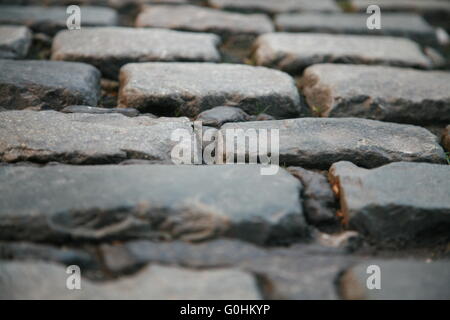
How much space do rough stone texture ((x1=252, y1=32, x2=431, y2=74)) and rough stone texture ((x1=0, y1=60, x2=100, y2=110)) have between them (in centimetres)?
80

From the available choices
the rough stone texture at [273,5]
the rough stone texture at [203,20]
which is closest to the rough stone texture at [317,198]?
the rough stone texture at [203,20]

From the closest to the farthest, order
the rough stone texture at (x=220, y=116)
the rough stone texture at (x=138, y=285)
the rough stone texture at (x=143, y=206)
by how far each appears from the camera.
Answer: the rough stone texture at (x=138, y=285), the rough stone texture at (x=143, y=206), the rough stone texture at (x=220, y=116)

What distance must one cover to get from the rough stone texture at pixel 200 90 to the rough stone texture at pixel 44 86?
0.44 ft

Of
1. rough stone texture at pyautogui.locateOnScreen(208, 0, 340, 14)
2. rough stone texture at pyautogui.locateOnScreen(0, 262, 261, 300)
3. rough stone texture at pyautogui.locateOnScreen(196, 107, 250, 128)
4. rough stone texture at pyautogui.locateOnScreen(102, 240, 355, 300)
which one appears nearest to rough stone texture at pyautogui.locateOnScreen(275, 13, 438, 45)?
rough stone texture at pyautogui.locateOnScreen(208, 0, 340, 14)

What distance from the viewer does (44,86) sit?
1.70 m

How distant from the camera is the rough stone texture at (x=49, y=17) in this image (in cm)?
232

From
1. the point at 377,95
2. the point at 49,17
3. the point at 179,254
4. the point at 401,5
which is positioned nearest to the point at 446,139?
the point at 377,95

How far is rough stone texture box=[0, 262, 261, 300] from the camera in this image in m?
0.97

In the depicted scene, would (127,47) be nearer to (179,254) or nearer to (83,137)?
A: (83,137)

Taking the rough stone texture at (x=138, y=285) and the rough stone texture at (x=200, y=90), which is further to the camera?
the rough stone texture at (x=200, y=90)

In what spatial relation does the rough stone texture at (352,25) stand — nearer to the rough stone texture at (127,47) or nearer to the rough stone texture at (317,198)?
the rough stone texture at (127,47)
